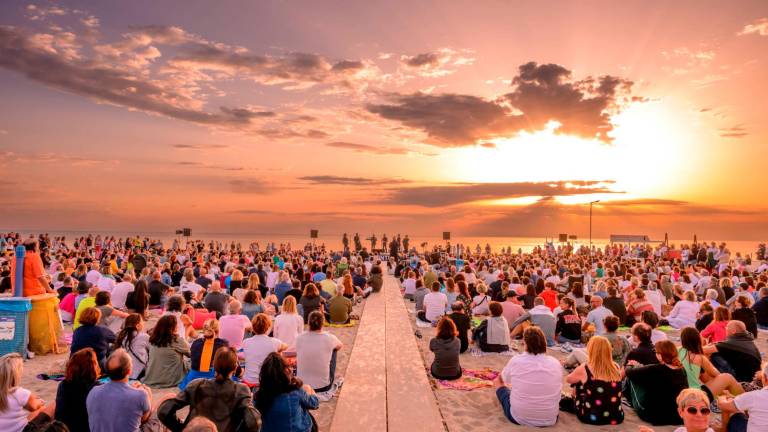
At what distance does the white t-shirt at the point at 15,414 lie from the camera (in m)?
3.90

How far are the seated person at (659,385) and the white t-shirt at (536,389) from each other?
3.27 ft

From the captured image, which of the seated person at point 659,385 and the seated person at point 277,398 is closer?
the seated person at point 277,398

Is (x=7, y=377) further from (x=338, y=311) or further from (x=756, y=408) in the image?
(x=338, y=311)

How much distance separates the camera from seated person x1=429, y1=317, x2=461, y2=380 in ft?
24.1

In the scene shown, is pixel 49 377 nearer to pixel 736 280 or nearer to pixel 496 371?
pixel 496 371

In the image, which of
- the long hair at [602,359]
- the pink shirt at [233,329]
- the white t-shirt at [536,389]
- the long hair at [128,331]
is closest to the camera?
the long hair at [602,359]

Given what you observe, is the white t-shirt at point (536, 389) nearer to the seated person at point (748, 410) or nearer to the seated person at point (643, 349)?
the seated person at point (643, 349)

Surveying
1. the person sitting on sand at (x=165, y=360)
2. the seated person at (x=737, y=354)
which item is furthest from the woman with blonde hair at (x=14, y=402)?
the seated person at (x=737, y=354)

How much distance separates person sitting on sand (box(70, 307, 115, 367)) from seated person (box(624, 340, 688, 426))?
695 cm

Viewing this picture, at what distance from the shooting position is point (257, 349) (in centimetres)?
621

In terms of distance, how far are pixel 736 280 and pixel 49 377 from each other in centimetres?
1908

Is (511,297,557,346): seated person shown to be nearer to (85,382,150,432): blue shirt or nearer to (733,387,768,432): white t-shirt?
(733,387,768,432): white t-shirt

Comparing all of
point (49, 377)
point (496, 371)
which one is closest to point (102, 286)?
point (49, 377)

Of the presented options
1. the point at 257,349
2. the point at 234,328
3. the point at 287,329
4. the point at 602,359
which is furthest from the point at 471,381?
the point at 234,328
